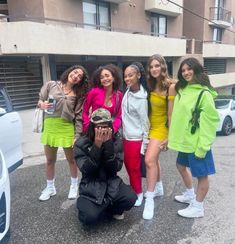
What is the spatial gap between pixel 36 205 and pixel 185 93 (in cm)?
225

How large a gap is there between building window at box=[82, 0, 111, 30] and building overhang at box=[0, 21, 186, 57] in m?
0.95

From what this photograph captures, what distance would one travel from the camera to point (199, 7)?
2038 centimetres

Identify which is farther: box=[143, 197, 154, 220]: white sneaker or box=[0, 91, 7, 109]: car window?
box=[0, 91, 7, 109]: car window

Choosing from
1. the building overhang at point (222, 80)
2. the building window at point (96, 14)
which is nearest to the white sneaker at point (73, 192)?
the building window at point (96, 14)

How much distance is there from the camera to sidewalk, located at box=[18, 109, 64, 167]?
5664 millimetres

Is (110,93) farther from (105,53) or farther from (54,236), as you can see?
(105,53)

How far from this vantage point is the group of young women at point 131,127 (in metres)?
2.71

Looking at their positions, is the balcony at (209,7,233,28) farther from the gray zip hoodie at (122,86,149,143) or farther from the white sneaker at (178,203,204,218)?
the white sneaker at (178,203,204,218)

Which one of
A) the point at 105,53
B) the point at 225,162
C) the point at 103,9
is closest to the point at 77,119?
the point at 225,162

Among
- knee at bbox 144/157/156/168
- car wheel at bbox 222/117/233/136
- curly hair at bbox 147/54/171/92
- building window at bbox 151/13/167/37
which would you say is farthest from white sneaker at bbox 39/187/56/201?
building window at bbox 151/13/167/37

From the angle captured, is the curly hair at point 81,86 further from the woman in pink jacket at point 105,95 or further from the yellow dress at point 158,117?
the yellow dress at point 158,117

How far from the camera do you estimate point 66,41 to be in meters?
8.64

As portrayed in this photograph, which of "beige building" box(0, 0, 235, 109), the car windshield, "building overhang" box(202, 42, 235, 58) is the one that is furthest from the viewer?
"building overhang" box(202, 42, 235, 58)

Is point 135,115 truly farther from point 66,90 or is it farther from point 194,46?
point 194,46
